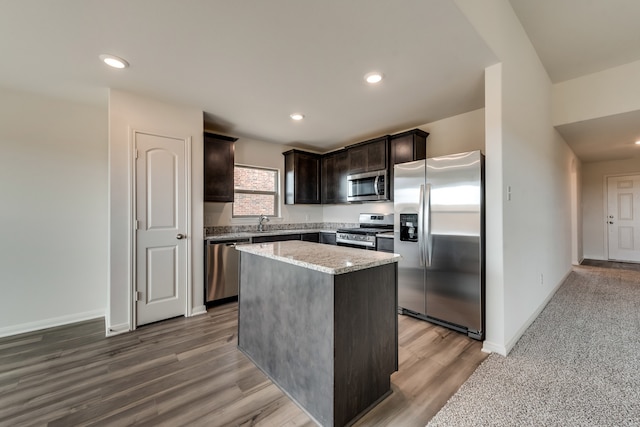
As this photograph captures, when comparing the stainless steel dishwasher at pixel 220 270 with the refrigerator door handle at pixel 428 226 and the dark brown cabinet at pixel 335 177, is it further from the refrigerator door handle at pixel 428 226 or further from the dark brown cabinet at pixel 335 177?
the refrigerator door handle at pixel 428 226

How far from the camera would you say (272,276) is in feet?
6.42

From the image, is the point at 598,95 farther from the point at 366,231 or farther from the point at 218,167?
the point at 218,167

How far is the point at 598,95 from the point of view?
123 inches

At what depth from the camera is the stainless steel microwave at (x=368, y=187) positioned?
13.0 feet

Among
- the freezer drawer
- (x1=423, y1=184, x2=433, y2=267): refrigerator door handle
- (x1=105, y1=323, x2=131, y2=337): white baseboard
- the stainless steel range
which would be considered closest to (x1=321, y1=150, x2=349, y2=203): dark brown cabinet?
the stainless steel range

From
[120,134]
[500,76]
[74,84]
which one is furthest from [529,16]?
[74,84]

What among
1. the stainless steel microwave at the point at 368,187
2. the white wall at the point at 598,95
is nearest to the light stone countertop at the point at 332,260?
the stainless steel microwave at the point at 368,187

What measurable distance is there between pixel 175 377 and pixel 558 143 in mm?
5428

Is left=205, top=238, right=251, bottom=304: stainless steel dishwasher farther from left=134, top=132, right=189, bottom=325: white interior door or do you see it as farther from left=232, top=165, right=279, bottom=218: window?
left=232, top=165, right=279, bottom=218: window

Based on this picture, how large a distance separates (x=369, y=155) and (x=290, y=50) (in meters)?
2.33

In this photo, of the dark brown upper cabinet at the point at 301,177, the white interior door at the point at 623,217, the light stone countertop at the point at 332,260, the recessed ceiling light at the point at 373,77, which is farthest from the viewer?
the white interior door at the point at 623,217

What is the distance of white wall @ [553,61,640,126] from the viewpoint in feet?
9.57

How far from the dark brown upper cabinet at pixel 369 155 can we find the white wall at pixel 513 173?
1.67 metres

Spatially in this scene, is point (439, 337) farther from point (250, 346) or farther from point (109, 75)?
point (109, 75)
